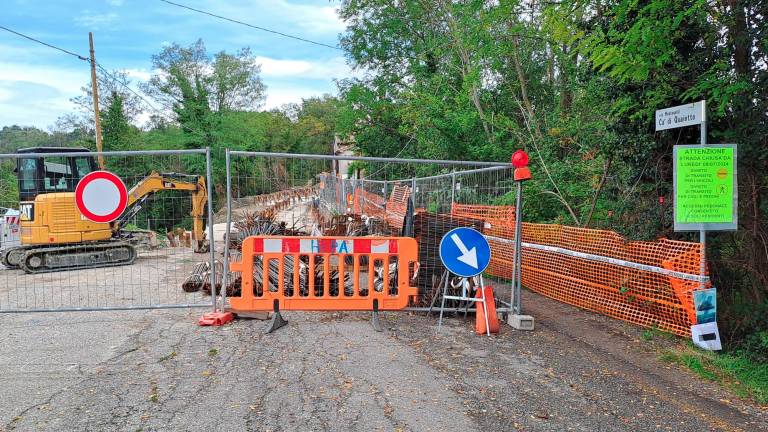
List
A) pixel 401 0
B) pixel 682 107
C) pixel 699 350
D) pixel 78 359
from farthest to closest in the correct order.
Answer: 1. pixel 401 0
2. pixel 682 107
3. pixel 699 350
4. pixel 78 359

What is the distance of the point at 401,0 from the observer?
24.0 m

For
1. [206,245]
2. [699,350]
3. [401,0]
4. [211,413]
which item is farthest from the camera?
[401,0]

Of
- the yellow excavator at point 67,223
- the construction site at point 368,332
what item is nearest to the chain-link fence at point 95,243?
the yellow excavator at point 67,223

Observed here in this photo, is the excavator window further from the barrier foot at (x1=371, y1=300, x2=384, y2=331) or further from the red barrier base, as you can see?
the barrier foot at (x1=371, y1=300, x2=384, y2=331)

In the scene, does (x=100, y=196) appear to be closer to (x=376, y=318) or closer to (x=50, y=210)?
(x=376, y=318)

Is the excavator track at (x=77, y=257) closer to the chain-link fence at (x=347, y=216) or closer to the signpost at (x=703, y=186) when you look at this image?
the chain-link fence at (x=347, y=216)

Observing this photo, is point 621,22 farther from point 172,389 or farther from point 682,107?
point 172,389

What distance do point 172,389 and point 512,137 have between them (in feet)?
43.4

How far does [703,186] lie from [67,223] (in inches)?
524

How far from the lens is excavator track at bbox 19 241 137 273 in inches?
485

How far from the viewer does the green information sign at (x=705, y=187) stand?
5.97 meters

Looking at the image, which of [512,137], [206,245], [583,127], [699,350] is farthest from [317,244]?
[512,137]

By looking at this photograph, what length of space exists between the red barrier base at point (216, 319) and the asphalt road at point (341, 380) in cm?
11

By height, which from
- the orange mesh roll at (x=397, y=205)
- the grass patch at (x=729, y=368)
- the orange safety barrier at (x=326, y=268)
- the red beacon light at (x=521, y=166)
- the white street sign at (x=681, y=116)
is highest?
the white street sign at (x=681, y=116)
